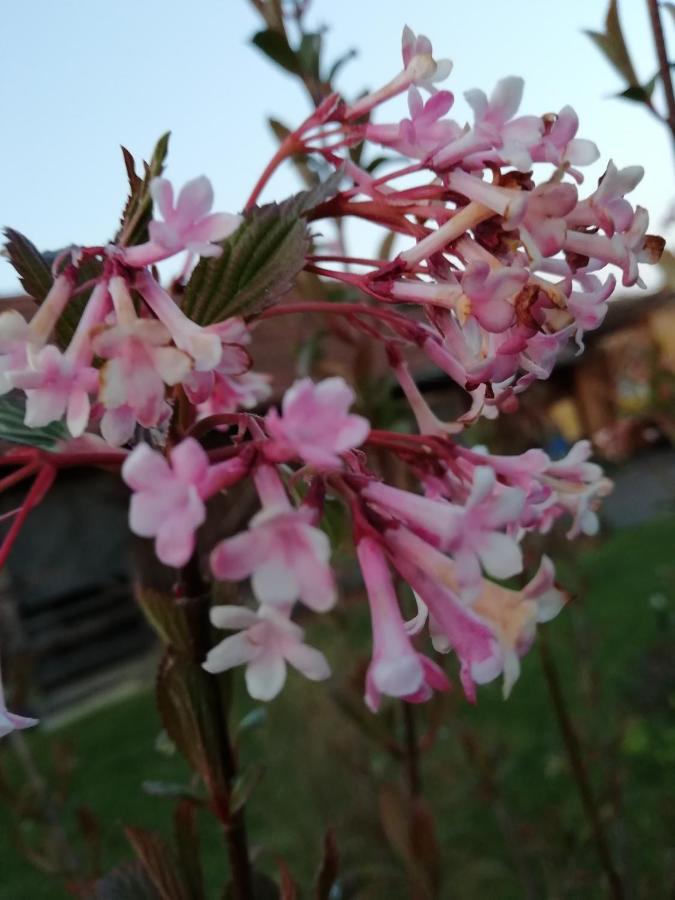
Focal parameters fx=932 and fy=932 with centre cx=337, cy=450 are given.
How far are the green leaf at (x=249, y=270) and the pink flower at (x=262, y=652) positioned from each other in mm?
198

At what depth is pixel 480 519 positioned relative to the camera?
42cm

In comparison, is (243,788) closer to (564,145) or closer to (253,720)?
(253,720)

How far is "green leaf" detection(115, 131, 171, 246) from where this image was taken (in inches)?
20.8

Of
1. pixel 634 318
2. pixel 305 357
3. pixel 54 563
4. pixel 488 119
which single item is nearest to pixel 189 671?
pixel 488 119

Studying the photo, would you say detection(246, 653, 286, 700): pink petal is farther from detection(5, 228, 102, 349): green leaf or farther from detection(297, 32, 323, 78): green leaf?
detection(297, 32, 323, 78): green leaf

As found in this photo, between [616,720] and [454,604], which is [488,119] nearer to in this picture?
[454,604]

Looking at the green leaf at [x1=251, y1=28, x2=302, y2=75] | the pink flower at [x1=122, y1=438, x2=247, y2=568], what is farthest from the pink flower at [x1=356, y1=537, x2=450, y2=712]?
the green leaf at [x1=251, y1=28, x2=302, y2=75]

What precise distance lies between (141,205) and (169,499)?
227 millimetres

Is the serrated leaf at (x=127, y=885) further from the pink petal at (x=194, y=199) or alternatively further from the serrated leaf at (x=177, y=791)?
the pink petal at (x=194, y=199)

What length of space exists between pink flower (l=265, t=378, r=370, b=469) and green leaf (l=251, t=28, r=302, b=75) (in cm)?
99

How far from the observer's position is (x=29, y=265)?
58 centimetres

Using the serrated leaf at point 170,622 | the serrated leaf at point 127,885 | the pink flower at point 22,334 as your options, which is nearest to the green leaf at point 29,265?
the pink flower at point 22,334

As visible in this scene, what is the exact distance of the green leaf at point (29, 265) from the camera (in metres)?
0.57

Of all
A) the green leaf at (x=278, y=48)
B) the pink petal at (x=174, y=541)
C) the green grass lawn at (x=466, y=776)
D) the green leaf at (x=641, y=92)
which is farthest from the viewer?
the green grass lawn at (x=466, y=776)
